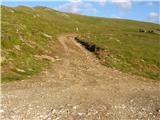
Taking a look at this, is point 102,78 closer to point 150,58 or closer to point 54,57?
point 54,57

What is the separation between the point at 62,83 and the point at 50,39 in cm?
2599

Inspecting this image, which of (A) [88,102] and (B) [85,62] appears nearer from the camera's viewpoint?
(A) [88,102]

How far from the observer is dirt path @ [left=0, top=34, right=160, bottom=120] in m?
24.2

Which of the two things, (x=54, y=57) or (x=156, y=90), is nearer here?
(x=156, y=90)

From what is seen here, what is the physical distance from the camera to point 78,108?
25406mm

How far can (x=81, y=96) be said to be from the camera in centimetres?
2908

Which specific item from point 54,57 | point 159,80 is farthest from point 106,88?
point 54,57

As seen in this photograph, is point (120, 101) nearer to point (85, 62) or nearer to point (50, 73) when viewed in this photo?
point (50, 73)

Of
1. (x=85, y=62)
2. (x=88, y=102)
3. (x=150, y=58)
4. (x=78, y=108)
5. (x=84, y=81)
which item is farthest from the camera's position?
(x=150, y=58)

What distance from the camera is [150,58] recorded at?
5269cm

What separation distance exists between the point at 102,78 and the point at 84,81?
3.17 meters

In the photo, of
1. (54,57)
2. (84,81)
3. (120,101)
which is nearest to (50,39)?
(54,57)

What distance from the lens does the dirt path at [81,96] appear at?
24203 millimetres

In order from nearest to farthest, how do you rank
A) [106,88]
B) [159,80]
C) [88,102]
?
[88,102] < [106,88] < [159,80]
